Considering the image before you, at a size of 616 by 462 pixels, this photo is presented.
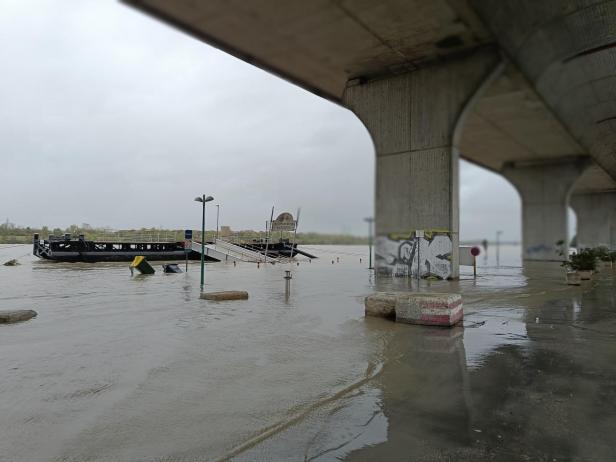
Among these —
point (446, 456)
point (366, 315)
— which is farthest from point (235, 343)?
point (446, 456)

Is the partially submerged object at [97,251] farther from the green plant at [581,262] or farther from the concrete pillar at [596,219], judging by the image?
the concrete pillar at [596,219]

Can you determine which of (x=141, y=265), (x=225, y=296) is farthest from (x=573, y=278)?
(x=141, y=265)

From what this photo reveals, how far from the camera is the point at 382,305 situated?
34.1 ft

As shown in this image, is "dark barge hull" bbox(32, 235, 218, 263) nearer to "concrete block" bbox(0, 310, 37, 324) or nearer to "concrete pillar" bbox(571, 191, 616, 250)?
"concrete block" bbox(0, 310, 37, 324)

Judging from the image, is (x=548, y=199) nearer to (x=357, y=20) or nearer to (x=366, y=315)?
(x=357, y=20)

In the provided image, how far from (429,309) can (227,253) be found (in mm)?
42391

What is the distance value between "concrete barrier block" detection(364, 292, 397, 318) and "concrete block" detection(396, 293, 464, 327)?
0.28 m

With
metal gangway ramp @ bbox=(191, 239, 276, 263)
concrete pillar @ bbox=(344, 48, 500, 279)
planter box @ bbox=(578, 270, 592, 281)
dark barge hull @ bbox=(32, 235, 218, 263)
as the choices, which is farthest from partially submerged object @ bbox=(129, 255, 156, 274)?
planter box @ bbox=(578, 270, 592, 281)

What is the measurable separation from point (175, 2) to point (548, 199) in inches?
1608

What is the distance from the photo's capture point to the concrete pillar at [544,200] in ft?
140

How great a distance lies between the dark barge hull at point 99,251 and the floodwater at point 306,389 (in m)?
40.4

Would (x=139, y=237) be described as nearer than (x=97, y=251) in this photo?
No

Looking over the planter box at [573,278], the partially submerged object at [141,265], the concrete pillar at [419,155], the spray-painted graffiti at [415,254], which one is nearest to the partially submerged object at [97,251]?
the partially submerged object at [141,265]

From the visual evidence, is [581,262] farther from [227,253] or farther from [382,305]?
[227,253]
